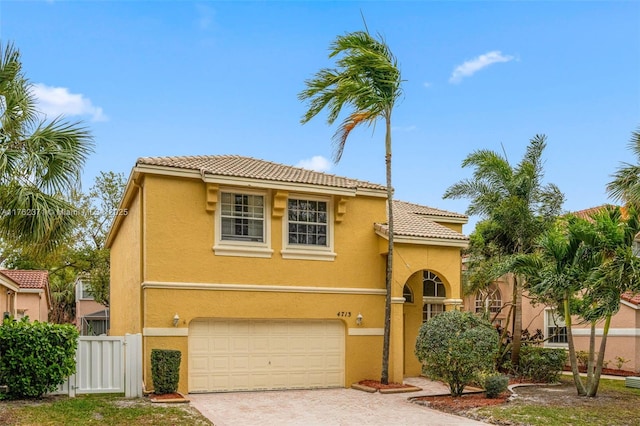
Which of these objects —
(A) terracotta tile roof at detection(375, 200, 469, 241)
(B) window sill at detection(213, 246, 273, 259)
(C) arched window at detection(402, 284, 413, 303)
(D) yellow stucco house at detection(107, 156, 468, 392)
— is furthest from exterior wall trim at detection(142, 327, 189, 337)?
(C) arched window at detection(402, 284, 413, 303)

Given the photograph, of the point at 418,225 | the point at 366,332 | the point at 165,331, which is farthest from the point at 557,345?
the point at 165,331

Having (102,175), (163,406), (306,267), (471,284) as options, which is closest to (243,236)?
(306,267)

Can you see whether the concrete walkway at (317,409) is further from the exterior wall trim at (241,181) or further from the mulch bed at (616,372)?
the mulch bed at (616,372)

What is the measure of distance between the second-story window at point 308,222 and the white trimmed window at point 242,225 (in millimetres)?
819

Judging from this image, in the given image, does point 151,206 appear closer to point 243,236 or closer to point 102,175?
point 243,236

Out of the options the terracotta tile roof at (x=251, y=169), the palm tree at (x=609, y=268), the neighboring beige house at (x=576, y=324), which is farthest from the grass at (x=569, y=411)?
the terracotta tile roof at (x=251, y=169)

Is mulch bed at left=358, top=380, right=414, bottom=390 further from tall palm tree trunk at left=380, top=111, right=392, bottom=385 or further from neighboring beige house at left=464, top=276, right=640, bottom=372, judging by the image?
neighboring beige house at left=464, top=276, right=640, bottom=372

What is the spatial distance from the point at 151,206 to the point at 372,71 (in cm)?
735

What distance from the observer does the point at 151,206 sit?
1716 cm

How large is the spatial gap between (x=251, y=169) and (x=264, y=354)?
17.6ft

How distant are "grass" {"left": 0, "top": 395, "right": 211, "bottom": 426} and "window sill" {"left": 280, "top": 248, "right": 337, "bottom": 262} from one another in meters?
5.42

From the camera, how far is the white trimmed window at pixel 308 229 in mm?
18844

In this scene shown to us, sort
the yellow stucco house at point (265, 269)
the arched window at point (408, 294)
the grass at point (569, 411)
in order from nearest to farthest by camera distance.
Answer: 1. the grass at point (569, 411)
2. the yellow stucco house at point (265, 269)
3. the arched window at point (408, 294)

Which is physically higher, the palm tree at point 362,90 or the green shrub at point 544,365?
the palm tree at point 362,90
